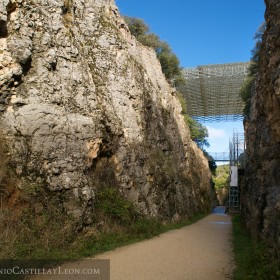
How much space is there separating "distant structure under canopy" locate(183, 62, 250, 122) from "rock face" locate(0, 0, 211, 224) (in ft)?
92.2

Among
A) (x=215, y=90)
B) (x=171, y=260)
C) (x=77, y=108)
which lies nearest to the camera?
(x=171, y=260)

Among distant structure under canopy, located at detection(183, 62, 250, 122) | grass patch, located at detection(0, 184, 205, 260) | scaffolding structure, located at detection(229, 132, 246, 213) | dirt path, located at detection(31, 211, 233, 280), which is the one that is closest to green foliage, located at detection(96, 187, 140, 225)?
grass patch, located at detection(0, 184, 205, 260)

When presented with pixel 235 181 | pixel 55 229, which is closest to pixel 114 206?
pixel 55 229

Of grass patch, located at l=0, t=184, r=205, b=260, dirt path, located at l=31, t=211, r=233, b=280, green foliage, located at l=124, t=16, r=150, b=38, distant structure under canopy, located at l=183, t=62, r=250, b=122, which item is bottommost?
dirt path, located at l=31, t=211, r=233, b=280

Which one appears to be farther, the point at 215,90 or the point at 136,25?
the point at 215,90

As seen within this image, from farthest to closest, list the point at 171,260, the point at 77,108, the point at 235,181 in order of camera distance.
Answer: the point at 235,181, the point at 77,108, the point at 171,260

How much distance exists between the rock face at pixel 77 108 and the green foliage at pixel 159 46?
1642 cm

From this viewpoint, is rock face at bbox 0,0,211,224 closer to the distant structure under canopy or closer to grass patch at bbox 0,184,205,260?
grass patch at bbox 0,184,205,260

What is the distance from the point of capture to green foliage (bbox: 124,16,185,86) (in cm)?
3525

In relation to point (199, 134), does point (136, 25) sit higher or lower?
higher

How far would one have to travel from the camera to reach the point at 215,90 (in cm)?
4922

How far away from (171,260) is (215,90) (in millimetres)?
43929

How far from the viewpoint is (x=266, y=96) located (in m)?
8.23

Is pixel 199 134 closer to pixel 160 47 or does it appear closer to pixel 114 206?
pixel 160 47
